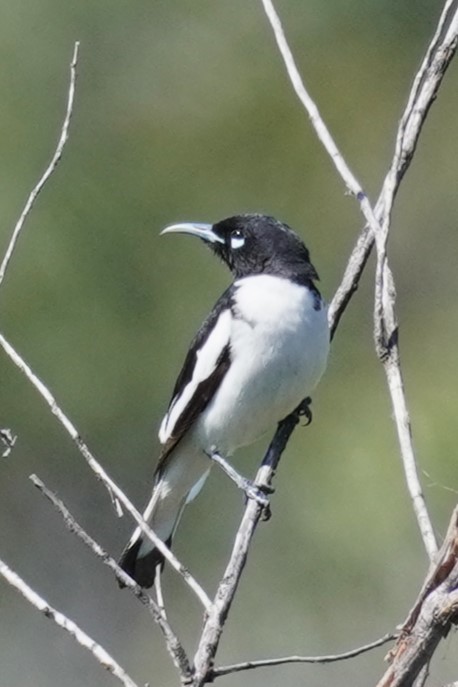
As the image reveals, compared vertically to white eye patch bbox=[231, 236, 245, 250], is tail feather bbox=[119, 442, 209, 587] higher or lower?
lower

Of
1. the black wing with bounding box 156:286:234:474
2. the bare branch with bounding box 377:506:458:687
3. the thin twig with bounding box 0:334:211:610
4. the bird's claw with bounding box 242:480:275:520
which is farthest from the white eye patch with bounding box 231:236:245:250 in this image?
the bare branch with bounding box 377:506:458:687

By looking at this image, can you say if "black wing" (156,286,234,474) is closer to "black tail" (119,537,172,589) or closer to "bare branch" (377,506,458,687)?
"black tail" (119,537,172,589)

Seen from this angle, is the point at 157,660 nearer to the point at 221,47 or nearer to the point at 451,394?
the point at 451,394

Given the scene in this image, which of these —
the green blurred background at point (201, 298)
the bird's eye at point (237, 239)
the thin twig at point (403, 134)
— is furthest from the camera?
the green blurred background at point (201, 298)

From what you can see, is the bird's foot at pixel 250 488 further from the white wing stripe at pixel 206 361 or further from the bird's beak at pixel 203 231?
the bird's beak at pixel 203 231

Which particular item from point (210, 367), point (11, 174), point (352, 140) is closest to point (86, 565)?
point (11, 174)

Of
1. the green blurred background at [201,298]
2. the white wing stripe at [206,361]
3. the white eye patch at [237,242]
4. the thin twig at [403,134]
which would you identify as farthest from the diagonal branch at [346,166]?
the green blurred background at [201,298]
